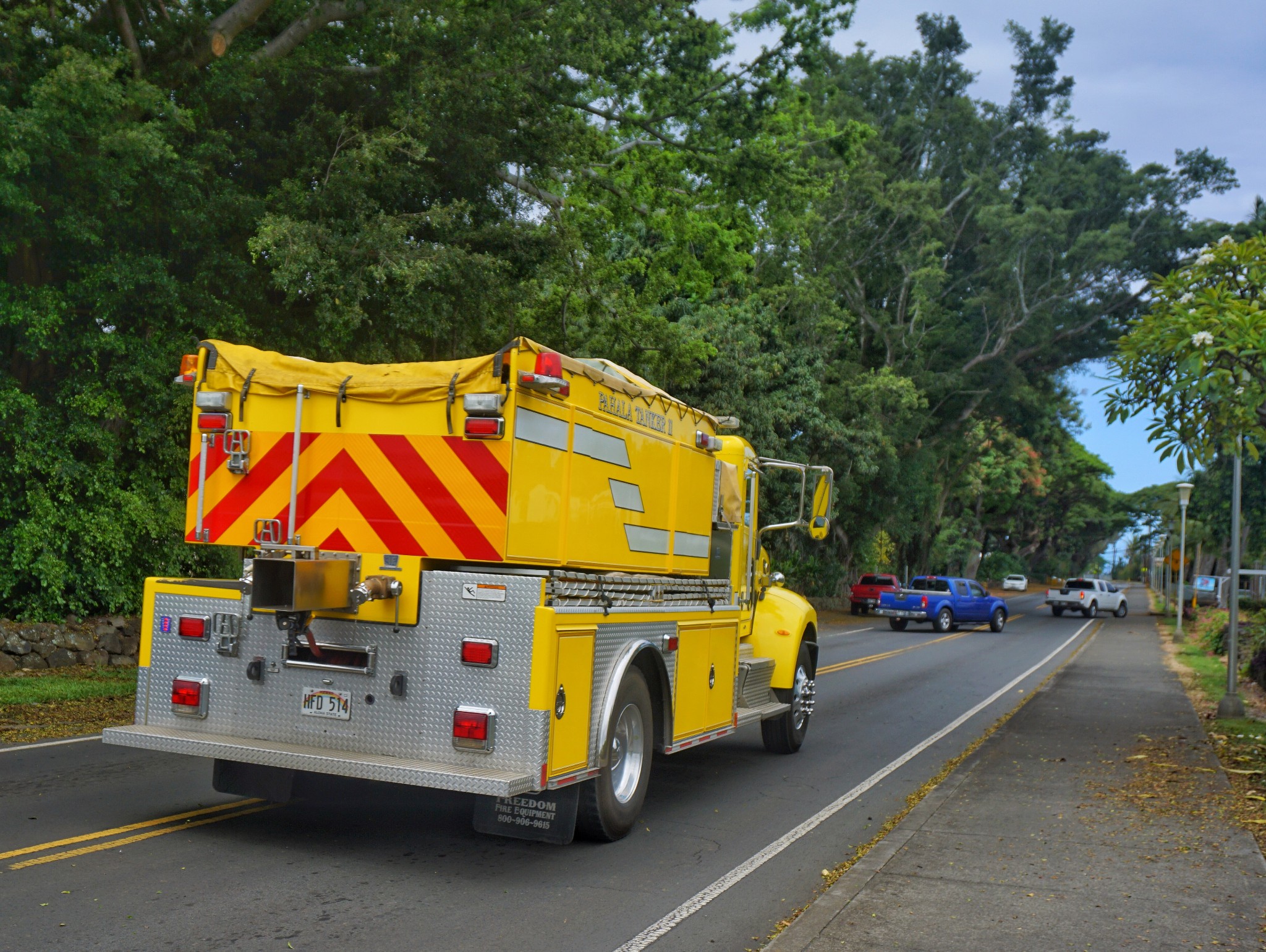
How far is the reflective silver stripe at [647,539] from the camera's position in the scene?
763 cm

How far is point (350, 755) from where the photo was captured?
6.20 meters

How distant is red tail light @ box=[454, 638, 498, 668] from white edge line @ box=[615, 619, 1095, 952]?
5.24 feet

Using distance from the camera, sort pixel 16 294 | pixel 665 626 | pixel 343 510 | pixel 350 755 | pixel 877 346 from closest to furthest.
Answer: pixel 350 755, pixel 343 510, pixel 665 626, pixel 16 294, pixel 877 346

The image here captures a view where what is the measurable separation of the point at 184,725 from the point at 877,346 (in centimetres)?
4028

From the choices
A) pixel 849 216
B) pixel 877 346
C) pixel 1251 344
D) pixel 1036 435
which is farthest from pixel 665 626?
pixel 1036 435

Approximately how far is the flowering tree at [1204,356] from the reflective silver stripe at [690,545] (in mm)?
4156

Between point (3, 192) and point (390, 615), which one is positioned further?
point (3, 192)

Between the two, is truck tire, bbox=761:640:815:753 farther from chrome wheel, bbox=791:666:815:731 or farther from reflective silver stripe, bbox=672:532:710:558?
reflective silver stripe, bbox=672:532:710:558

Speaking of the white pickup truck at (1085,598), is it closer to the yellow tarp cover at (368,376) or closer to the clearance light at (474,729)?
the yellow tarp cover at (368,376)

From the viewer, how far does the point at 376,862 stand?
21.0 ft

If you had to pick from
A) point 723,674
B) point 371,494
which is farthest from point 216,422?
point 723,674

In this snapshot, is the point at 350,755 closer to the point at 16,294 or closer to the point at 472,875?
the point at 472,875

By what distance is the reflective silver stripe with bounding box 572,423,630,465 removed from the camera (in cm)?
686

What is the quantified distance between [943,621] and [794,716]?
26.2 m
